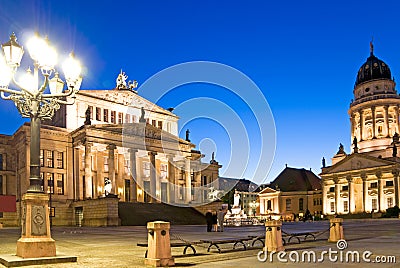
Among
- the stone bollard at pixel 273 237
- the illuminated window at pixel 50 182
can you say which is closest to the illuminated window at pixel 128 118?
the illuminated window at pixel 50 182

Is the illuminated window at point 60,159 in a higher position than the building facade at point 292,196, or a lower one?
higher

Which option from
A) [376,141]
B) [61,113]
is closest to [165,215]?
[61,113]

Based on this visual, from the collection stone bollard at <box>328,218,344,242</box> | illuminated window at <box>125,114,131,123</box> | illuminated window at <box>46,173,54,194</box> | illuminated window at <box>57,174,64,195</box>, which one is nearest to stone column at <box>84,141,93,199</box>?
illuminated window at <box>57,174,64,195</box>

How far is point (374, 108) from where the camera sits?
112 meters

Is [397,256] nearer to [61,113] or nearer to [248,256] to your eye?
A: [248,256]

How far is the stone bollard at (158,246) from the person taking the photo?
1441cm

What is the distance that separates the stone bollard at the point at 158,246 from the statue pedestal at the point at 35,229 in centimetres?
352

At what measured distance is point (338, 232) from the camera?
22312mm

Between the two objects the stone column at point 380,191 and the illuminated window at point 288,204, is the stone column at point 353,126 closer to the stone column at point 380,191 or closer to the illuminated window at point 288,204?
the stone column at point 380,191

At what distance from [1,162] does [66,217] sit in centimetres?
1410

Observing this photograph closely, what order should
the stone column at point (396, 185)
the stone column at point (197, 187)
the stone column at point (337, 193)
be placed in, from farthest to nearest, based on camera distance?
the stone column at point (337, 193)
the stone column at point (396, 185)
the stone column at point (197, 187)

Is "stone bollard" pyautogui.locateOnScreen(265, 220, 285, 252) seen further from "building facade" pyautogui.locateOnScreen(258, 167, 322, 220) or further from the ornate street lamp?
"building facade" pyautogui.locateOnScreen(258, 167, 322, 220)

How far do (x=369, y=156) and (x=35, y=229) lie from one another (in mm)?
98499

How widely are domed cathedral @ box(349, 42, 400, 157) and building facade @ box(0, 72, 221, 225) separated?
5470 centimetres
